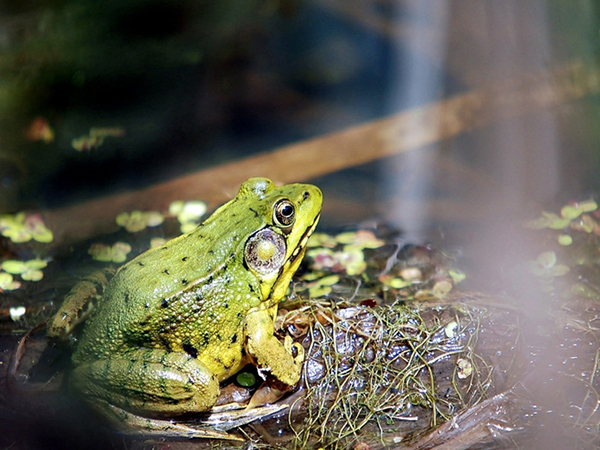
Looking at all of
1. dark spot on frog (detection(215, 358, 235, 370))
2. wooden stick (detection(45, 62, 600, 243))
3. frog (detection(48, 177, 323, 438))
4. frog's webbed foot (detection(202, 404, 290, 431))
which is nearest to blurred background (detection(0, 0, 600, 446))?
wooden stick (detection(45, 62, 600, 243))

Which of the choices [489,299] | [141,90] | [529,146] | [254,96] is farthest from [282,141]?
[489,299]

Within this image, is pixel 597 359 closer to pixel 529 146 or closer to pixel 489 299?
pixel 489 299

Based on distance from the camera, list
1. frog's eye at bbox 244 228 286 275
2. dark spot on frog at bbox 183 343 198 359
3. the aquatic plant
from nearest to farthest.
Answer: dark spot on frog at bbox 183 343 198 359, frog's eye at bbox 244 228 286 275, the aquatic plant

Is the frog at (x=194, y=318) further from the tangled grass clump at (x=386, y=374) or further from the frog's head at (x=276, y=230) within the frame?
the tangled grass clump at (x=386, y=374)

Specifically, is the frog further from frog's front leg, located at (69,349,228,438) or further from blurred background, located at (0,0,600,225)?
blurred background, located at (0,0,600,225)

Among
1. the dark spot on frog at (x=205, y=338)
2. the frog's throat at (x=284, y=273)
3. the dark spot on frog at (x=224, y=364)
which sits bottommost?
the dark spot on frog at (x=224, y=364)

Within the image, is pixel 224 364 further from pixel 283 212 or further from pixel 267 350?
pixel 283 212

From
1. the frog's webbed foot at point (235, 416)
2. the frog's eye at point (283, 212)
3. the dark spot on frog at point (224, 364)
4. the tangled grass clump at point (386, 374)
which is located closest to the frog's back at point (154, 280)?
the frog's eye at point (283, 212)
